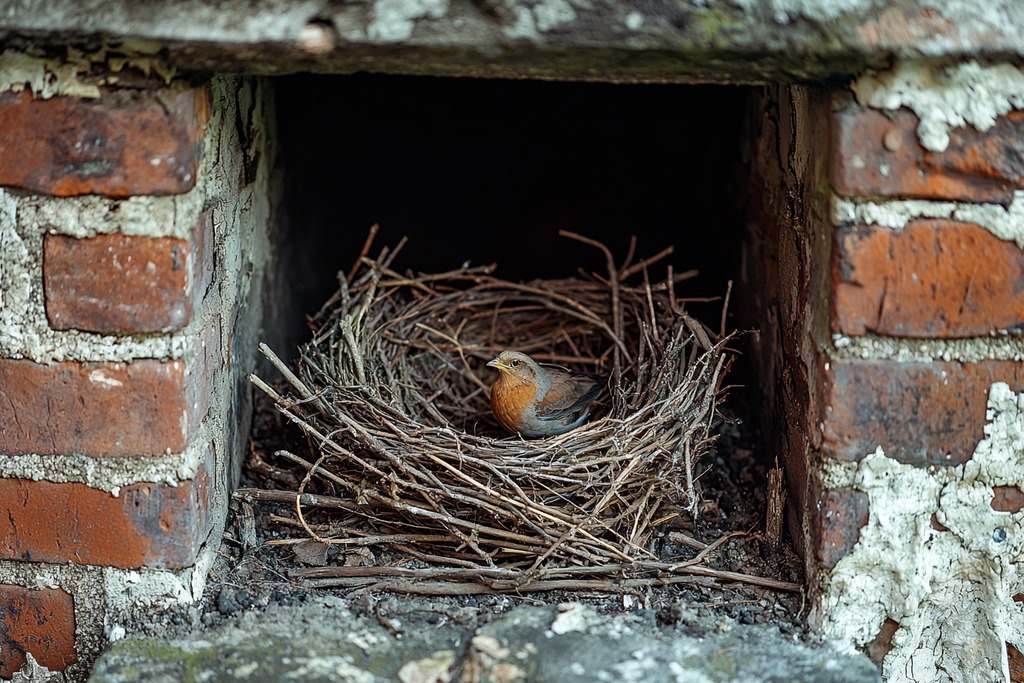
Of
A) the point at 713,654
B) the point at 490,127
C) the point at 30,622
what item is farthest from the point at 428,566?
the point at 490,127

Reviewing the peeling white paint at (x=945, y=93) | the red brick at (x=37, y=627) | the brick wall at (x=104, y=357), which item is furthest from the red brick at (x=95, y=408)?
the peeling white paint at (x=945, y=93)

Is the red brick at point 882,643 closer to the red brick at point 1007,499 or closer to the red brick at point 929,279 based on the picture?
the red brick at point 1007,499

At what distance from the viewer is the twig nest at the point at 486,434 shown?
6.54 feet

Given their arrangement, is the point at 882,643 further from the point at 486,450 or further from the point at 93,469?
the point at 93,469

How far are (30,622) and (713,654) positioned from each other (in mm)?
1185

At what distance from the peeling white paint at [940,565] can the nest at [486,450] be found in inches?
11.5

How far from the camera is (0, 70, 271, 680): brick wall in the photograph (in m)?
1.61

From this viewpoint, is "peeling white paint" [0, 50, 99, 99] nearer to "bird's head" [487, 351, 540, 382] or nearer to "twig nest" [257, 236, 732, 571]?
"twig nest" [257, 236, 732, 571]

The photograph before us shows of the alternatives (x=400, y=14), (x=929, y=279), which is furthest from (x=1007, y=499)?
(x=400, y=14)

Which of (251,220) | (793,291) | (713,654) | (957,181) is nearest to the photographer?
(957,181)

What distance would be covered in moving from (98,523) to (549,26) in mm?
1100

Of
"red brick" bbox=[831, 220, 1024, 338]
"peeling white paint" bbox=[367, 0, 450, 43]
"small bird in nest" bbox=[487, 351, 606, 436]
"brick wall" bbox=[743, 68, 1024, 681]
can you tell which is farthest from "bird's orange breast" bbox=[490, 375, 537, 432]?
"peeling white paint" bbox=[367, 0, 450, 43]

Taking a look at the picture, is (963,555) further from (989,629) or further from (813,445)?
(813,445)

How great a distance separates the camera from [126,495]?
1742mm
